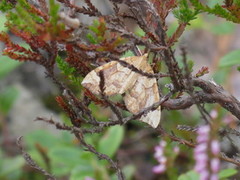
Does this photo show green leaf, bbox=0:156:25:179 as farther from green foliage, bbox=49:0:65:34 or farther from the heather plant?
green foliage, bbox=49:0:65:34

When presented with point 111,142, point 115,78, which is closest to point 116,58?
point 115,78

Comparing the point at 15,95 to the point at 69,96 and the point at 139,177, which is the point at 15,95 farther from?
the point at 69,96

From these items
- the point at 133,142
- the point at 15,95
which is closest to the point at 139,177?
the point at 133,142

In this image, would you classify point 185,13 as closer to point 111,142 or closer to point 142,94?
point 142,94

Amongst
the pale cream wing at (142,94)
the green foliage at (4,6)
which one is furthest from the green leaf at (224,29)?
the green foliage at (4,6)

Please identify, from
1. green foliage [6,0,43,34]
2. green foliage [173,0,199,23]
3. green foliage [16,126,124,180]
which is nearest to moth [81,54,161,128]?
green foliage [173,0,199,23]

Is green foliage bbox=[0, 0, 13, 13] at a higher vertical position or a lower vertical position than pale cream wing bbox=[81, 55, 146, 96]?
higher
